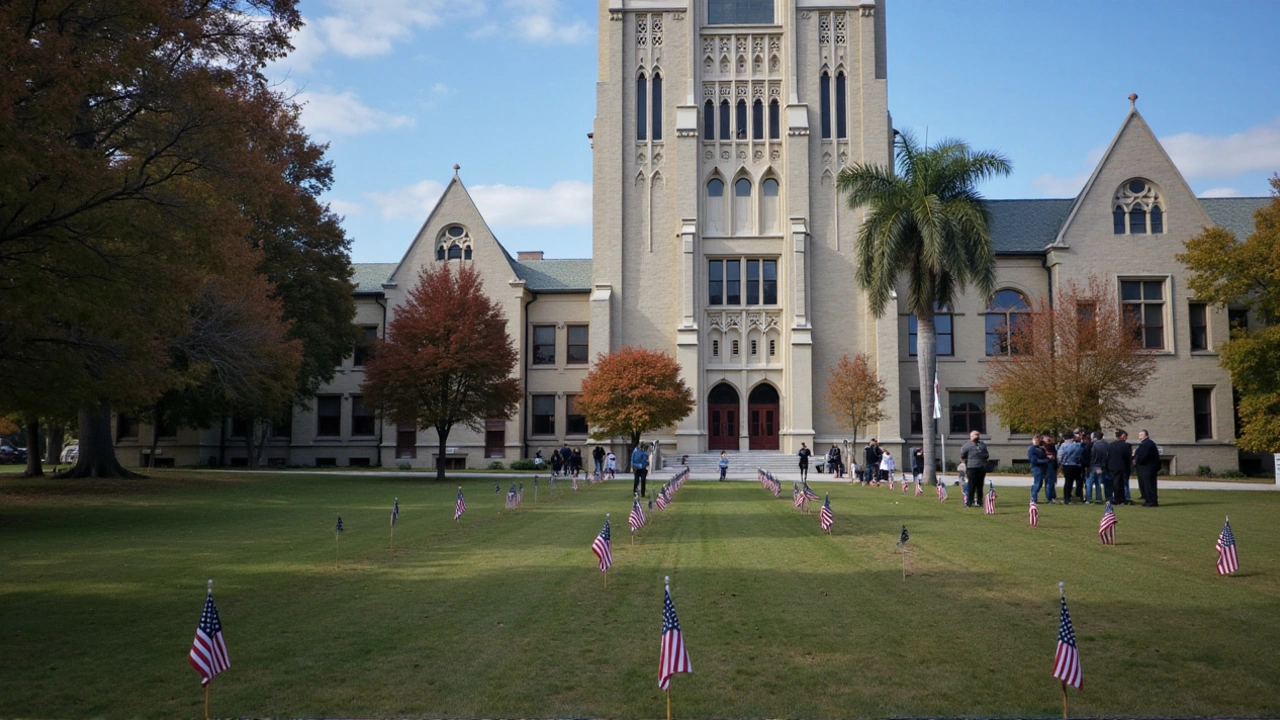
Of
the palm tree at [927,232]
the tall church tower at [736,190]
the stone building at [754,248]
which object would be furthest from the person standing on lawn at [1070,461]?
the tall church tower at [736,190]

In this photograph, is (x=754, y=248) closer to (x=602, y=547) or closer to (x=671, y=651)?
(x=602, y=547)

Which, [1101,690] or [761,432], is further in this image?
[761,432]

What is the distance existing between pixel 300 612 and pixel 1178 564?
11775 mm

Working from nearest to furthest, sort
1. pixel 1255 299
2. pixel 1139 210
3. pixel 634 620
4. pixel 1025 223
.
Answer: pixel 634 620 → pixel 1255 299 → pixel 1139 210 → pixel 1025 223

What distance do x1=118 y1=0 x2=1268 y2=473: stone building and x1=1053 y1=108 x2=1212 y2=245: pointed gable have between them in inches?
3.5

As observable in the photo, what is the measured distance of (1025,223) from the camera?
53875 millimetres

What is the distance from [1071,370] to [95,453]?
1470 inches

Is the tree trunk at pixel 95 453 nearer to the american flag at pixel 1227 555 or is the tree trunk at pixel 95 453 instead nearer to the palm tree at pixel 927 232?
the palm tree at pixel 927 232

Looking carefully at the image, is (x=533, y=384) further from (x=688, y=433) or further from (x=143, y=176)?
(x=143, y=176)

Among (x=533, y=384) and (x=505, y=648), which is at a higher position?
(x=533, y=384)

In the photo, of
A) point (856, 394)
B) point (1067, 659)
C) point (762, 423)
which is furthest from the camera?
point (762, 423)

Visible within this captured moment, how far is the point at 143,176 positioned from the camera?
17016 millimetres

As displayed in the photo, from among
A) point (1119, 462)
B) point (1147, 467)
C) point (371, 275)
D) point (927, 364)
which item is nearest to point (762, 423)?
point (927, 364)

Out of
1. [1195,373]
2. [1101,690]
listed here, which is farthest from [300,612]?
[1195,373]
